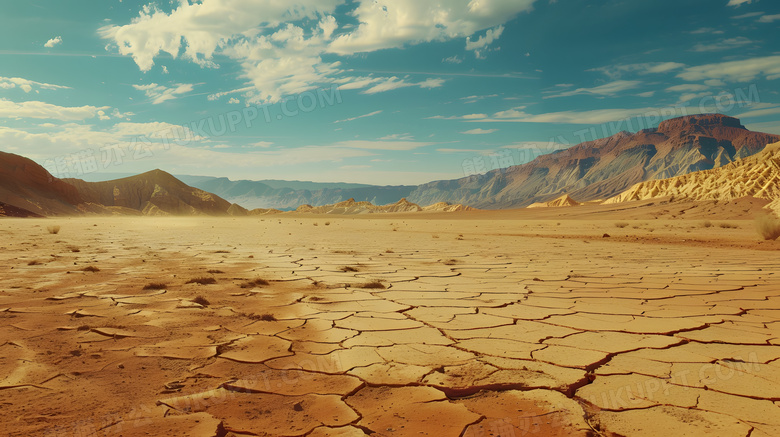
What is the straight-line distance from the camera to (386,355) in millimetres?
2949

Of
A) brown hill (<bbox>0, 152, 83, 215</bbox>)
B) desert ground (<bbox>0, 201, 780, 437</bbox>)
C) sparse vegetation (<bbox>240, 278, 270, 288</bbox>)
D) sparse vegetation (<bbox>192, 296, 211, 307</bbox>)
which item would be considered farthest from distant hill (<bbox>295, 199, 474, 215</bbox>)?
sparse vegetation (<bbox>192, 296, 211, 307</bbox>)

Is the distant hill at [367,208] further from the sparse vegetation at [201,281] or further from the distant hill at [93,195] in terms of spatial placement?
the sparse vegetation at [201,281]

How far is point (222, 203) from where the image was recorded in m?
84.2

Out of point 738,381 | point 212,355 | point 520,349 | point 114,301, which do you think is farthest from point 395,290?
point 738,381

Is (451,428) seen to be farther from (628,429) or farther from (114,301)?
(114,301)

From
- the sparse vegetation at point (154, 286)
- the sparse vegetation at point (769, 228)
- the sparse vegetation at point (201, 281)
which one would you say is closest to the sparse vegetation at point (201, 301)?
the sparse vegetation at point (154, 286)

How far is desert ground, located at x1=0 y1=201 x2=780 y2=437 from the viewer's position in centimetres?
203

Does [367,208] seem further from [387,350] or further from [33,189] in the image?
[387,350]

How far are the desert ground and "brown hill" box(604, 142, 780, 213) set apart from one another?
27.4 metres

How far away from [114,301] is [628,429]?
4653 millimetres

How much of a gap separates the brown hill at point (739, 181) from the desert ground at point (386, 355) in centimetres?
2744

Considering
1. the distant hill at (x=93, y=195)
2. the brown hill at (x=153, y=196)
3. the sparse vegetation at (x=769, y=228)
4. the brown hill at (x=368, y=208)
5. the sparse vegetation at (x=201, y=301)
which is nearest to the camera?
the sparse vegetation at (x=201, y=301)

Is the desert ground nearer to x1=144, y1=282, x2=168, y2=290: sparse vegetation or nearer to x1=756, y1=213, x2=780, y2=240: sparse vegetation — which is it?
x1=144, y1=282, x2=168, y2=290: sparse vegetation

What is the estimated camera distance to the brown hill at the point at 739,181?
29.1m
